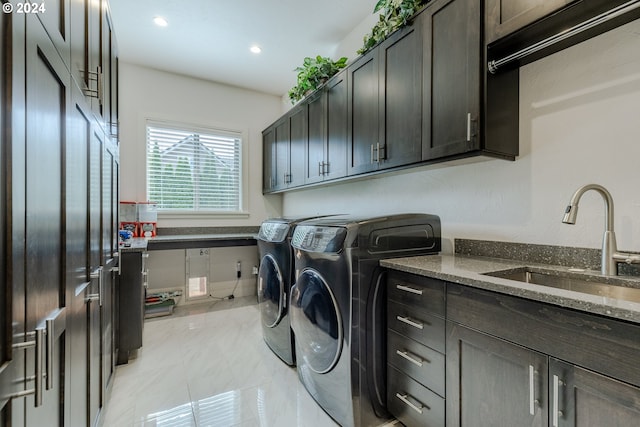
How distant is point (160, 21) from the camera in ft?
8.93

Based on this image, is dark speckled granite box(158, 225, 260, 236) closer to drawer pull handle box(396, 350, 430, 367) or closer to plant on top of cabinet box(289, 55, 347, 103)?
plant on top of cabinet box(289, 55, 347, 103)

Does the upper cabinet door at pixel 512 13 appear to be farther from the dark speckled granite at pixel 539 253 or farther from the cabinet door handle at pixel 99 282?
the cabinet door handle at pixel 99 282

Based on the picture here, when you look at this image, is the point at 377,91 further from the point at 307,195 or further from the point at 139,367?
the point at 139,367

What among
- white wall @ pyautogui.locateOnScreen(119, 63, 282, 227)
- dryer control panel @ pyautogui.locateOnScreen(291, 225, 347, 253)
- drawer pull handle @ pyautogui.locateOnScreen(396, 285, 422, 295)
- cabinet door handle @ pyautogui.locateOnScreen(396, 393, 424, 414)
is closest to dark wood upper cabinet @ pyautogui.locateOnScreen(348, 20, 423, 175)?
dryer control panel @ pyautogui.locateOnScreen(291, 225, 347, 253)

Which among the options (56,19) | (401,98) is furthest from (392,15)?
(56,19)

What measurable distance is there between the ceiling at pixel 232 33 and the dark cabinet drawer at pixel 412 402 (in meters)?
2.80

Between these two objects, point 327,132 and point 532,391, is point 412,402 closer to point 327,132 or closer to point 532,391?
point 532,391

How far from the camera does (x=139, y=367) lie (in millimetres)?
2262

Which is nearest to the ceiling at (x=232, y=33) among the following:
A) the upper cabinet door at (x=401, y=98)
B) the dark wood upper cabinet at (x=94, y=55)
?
the upper cabinet door at (x=401, y=98)

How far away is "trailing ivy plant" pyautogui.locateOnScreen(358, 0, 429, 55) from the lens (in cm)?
174

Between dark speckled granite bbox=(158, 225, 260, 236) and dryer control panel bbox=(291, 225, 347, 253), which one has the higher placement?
dryer control panel bbox=(291, 225, 347, 253)

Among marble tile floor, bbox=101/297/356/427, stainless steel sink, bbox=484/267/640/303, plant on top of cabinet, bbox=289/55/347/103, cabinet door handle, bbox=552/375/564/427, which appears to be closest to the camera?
cabinet door handle, bbox=552/375/564/427

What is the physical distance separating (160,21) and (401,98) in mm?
2391

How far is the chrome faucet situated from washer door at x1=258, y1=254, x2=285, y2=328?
175cm
